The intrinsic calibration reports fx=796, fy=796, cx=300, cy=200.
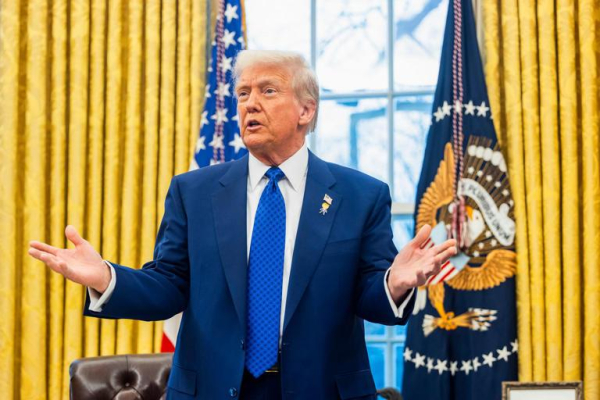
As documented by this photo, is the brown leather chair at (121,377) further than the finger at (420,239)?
Yes

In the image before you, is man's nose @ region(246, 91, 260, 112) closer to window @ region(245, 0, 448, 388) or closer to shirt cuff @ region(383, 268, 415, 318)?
shirt cuff @ region(383, 268, 415, 318)

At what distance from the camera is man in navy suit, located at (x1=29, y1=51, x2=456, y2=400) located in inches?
76.0

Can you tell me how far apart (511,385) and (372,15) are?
7.33ft

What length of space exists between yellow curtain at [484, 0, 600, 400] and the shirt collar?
185 cm

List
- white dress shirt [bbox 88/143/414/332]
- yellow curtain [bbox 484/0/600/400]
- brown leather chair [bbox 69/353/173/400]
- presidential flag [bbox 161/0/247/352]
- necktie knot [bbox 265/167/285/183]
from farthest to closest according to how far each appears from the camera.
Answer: presidential flag [bbox 161/0/247/352] < yellow curtain [bbox 484/0/600/400] < brown leather chair [bbox 69/353/173/400] < necktie knot [bbox 265/167/285/183] < white dress shirt [bbox 88/143/414/332]

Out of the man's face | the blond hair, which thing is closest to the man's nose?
the man's face

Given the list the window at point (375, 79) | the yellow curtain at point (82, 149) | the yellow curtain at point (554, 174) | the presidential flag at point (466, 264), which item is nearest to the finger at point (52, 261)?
the presidential flag at point (466, 264)

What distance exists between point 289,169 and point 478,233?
1821 millimetres

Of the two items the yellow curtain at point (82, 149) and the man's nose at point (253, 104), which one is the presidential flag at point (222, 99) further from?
the man's nose at point (253, 104)

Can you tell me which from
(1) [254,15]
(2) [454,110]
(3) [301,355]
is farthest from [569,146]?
(3) [301,355]

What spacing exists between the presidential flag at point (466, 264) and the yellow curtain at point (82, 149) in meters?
1.32

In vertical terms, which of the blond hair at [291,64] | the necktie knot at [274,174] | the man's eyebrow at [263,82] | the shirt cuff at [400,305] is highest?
the blond hair at [291,64]

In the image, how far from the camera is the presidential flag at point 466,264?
375cm

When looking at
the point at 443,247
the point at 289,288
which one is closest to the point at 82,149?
the point at 289,288
